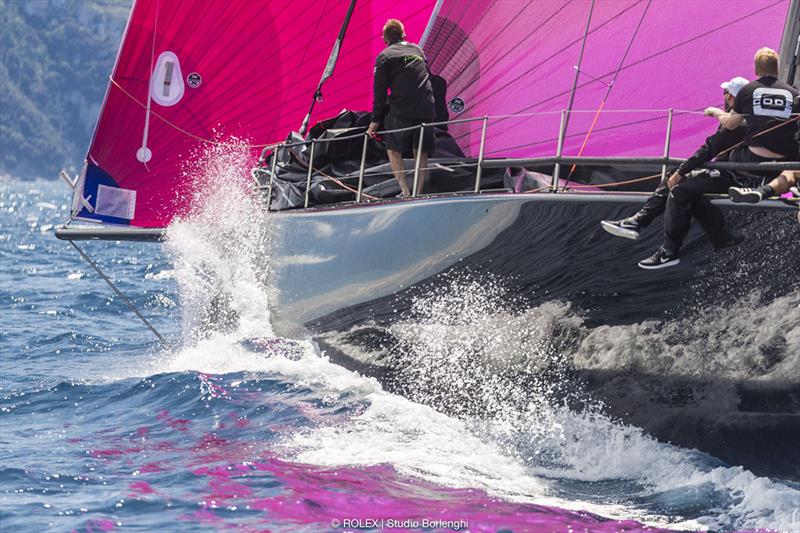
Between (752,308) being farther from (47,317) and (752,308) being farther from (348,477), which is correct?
(47,317)

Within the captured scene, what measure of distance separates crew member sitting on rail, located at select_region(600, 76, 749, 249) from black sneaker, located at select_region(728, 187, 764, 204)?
3.3 inches

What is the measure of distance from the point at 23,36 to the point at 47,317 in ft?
471

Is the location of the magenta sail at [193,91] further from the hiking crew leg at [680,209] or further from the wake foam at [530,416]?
the hiking crew leg at [680,209]

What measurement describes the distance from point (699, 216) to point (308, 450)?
184 centimetres

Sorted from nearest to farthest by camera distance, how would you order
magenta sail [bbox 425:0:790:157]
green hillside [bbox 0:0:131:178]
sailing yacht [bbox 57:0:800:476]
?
sailing yacht [bbox 57:0:800:476], magenta sail [bbox 425:0:790:157], green hillside [bbox 0:0:131:178]

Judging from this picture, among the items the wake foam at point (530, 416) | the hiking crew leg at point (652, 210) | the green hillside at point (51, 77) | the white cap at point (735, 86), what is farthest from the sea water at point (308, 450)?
the green hillside at point (51, 77)

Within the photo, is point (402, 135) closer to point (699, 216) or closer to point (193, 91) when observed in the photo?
point (699, 216)

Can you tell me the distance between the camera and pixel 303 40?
8.16 m

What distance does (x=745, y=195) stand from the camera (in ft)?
13.6

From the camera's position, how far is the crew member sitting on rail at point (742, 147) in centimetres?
429

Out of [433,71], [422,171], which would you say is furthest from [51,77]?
[422,171]

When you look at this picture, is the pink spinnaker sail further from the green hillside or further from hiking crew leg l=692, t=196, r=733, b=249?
the green hillside

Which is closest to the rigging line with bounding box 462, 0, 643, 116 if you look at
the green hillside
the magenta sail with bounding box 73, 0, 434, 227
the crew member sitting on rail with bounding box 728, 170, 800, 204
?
the magenta sail with bounding box 73, 0, 434, 227

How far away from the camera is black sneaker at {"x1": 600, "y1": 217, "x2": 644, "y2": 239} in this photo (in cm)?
436
